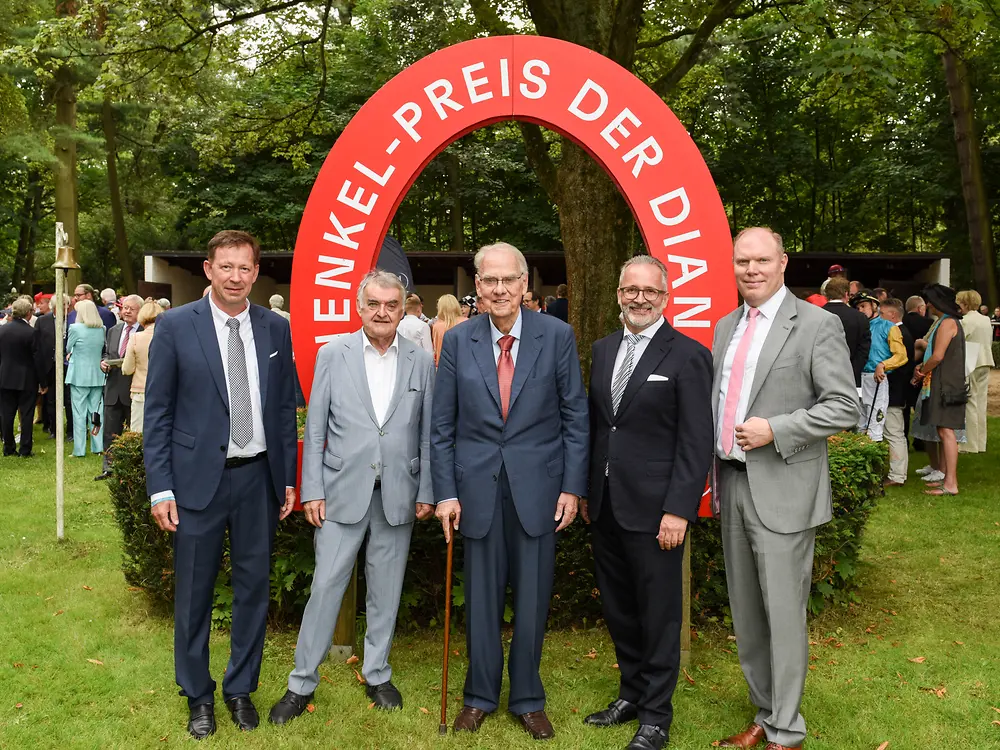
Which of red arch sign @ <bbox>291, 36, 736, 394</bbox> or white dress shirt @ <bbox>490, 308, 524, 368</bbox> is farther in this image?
red arch sign @ <bbox>291, 36, 736, 394</bbox>

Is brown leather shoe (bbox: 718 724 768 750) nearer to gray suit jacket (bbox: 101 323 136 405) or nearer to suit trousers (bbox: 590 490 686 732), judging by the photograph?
suit trousers (bbox: 590 490 686 732)

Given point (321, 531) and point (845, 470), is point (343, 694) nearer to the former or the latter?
point (321, 531)

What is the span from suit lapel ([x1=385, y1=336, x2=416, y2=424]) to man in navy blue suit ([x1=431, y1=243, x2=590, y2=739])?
224 mm

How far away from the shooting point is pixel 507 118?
4.65 m

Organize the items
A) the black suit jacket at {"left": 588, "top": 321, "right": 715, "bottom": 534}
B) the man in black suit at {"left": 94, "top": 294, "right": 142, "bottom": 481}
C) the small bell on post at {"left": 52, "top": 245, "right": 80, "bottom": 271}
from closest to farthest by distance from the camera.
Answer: the black suit jacket at {"left": 588, "top": 321, "right": 715, "bottom": 534}
the small bell on post at {"left": 52, "top": 245, "right": 80, "bottom": 271}
the man in black suit at {"left": 94, "top": 294, "right": 142, "bottom": 481}

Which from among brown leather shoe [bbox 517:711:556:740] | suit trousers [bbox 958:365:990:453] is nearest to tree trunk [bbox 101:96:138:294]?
suit trousers [bbox 958:365:990:453]

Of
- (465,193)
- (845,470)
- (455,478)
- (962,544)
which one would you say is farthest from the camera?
(465,193)

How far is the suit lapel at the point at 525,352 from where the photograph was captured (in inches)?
140

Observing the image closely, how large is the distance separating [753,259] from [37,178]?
1414 inches

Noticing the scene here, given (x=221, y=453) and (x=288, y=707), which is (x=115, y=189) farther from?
(x=288, y=707)

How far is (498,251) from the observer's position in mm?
3523

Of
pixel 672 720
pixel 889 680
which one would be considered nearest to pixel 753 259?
pixel 672 720

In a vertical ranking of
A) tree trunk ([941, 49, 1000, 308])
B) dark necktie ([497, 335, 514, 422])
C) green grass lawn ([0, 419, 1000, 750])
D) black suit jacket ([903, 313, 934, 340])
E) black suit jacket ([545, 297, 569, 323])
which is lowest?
green grass lawn ([0, 419, 1000, 750])

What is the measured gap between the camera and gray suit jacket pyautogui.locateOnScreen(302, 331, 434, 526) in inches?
148
